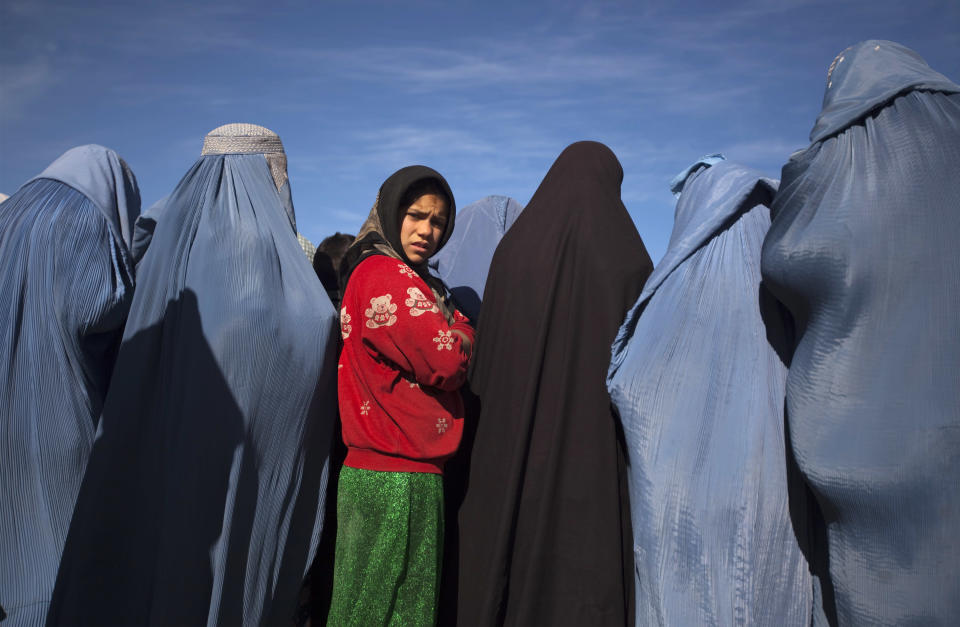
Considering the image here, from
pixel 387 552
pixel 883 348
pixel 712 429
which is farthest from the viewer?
pixel 387 552

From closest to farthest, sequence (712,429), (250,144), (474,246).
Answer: (712,429) → (250,144) → (474,246)

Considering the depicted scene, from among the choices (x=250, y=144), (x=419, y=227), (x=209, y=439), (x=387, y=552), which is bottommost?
(x=387, y=552)

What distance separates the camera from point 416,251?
2.29 meters

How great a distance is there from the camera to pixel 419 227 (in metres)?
2.27

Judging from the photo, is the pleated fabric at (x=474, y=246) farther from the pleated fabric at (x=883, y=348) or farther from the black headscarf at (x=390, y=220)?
the pleated fabric at (x=883, y=348)

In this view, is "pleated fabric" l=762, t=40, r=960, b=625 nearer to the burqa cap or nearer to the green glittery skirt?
the green glittery skirt

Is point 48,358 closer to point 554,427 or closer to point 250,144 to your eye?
point 250,144

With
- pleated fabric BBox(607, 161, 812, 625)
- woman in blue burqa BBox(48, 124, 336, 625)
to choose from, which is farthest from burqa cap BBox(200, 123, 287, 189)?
pleated fabric BBox(607, 161, 812, 625)

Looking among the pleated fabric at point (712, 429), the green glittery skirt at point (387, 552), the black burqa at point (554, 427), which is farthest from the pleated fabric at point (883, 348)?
the green glittery skirt at point (387, 552)

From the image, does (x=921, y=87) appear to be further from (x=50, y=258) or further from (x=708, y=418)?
(x=50, y=258)

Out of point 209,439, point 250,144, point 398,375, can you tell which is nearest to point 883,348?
point 398,375

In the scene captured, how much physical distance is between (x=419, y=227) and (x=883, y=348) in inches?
54.6

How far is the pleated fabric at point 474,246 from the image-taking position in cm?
337

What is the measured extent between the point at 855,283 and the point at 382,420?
51.0 inches
